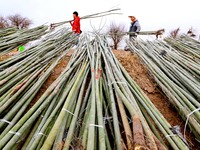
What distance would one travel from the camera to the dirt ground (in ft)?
7.55

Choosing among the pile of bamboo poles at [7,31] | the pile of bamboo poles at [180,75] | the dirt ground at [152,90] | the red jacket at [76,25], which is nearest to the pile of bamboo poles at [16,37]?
the pile of bamboo poles at [7,31]

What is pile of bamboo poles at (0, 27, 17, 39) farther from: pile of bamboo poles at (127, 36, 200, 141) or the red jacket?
pile of bamboo poles at (127, 36, 200, 141)

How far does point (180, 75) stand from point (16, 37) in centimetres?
357

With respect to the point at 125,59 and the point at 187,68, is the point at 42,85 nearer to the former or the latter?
the point at 125,59

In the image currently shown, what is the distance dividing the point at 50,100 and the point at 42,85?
74 cm

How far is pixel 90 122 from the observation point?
166 centimetres

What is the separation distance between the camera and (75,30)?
19.3ft

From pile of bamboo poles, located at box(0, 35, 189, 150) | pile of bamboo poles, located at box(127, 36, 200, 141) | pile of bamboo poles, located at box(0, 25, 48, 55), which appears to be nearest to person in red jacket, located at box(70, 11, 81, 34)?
pile of bamboo poles, located at box(0, 25, 48, 55)

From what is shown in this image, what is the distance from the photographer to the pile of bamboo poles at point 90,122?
1469 millimetres

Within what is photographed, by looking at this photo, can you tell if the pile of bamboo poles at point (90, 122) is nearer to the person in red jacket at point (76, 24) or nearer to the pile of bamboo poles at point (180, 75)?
the pile of bamboo poles at point (180, 75)

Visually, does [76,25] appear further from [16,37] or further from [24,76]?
[24,76]

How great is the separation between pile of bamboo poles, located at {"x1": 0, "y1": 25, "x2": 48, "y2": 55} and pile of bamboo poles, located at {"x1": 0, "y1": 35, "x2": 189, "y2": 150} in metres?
2.04

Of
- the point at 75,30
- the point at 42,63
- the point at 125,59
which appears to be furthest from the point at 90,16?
the point at 42,63

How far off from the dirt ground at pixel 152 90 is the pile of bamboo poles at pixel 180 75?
0.10m
